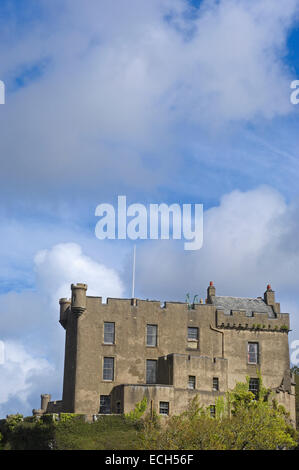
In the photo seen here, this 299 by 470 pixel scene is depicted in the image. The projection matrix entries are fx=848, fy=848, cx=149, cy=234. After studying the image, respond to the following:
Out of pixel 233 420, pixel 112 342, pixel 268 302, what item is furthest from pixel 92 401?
pixel 268 302

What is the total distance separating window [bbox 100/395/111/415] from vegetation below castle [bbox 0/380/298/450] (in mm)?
3439

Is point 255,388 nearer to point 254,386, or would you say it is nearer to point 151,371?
point 254,386

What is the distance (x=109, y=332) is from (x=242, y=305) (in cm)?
1400

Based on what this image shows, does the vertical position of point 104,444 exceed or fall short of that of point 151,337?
it falls short

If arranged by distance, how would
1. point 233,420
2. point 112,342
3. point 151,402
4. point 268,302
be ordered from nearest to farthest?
point 233,420, point 151,402, point 112,342, point 268,302

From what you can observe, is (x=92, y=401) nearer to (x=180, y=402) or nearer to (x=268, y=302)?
(x=180, y=402)

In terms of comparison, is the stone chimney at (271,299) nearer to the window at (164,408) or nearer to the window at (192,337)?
the window at (192,337)

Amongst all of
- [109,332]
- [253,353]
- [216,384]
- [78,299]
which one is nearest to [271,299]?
[253,353]

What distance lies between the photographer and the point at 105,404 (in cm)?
7156

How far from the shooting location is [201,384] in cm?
7162

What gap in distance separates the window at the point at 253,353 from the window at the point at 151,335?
888 cm

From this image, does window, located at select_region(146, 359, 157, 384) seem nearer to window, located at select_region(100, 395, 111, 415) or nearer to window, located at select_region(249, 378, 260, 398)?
window, located at select_region(100, 395, 111, 415)

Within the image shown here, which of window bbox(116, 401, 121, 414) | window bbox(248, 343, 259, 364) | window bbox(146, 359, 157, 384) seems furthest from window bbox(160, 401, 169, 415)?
window bbox(248, 343, 259, 364)
